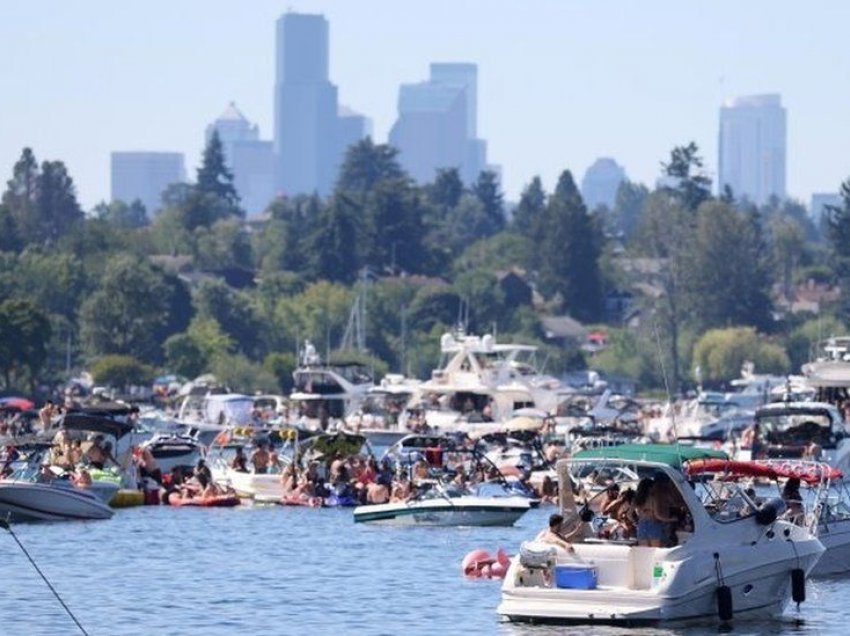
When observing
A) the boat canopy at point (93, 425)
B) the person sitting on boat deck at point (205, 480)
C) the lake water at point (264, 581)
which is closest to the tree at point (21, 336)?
the boat canopy at point (93, 425)

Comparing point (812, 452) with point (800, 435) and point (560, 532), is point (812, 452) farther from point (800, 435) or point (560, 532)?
point (560, 532)

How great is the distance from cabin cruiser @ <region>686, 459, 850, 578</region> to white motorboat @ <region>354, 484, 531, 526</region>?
10.8 meters

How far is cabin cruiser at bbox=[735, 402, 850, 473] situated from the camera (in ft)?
284

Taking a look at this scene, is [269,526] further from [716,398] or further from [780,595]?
[716,398]

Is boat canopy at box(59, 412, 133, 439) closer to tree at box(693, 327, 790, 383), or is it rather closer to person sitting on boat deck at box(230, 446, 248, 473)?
person sitting on boat deck at box(230, 446, 248, 473)

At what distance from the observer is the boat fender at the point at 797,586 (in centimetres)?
4622

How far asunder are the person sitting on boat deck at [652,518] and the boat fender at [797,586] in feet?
9.26

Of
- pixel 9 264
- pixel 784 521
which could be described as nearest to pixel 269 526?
pixel 784 521

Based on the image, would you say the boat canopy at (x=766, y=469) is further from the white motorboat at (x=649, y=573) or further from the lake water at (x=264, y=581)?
the white motorboat at (x=649, y=573)

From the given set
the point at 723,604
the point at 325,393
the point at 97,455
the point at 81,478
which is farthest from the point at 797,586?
the point at 325,393

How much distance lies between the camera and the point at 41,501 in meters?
65.5

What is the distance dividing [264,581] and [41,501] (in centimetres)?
1268

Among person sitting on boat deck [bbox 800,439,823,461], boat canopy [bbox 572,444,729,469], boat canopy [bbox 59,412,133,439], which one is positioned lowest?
person sitting on boat deck [bbox 800,439,823,461]

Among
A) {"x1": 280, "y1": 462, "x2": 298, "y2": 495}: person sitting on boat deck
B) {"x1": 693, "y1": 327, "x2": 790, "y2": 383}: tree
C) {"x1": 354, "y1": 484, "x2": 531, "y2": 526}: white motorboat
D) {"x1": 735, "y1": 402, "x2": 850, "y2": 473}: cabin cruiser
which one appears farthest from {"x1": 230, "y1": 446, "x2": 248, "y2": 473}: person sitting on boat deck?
{"x1": 693, "y1": 327, "x2": 790, "y2": 383}: tree
